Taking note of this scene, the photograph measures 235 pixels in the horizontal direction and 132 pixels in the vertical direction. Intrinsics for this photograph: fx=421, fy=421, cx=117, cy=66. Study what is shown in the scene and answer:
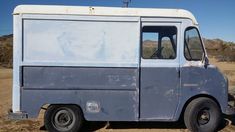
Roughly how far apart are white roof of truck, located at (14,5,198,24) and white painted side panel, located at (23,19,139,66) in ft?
0.64

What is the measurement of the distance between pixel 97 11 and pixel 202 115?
329cm

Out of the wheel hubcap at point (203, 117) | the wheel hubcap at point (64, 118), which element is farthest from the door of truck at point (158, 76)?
the wheel hubcap at point (64, 118)

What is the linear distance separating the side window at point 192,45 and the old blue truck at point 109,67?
0.07 ft

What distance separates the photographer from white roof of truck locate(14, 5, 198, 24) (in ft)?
29.2

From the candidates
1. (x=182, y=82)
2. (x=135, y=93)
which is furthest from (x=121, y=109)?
(x=182, y=82)

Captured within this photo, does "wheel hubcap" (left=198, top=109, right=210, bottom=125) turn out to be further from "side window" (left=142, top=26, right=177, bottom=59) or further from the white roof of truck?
the white roof of truck

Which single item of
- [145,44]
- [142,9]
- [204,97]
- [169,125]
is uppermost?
[142,9]

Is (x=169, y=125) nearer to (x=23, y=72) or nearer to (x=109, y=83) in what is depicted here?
(x=109, y=83)

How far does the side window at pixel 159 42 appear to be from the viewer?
363 inches

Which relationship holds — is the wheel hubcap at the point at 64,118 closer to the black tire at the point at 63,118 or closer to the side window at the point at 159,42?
the black tire at the point at 63,118

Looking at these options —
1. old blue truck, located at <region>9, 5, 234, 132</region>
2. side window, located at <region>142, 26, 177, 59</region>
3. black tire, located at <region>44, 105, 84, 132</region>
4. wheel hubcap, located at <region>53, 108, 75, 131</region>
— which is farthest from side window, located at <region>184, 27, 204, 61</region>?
wheel hubcap, located at <region>53, 108, 75, 131</region>

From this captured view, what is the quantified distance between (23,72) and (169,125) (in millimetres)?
3822

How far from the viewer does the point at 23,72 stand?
8.93 metres

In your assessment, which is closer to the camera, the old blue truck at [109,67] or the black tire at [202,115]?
the old blue truck at [109,67]
